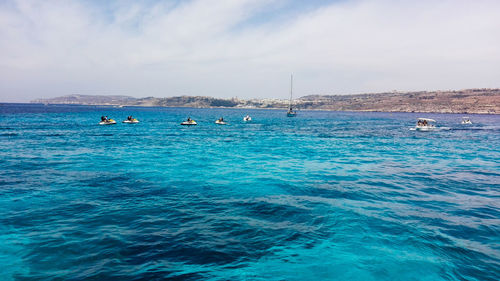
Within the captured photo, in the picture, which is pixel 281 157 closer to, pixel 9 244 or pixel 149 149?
pixel 149 149

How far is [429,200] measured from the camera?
16.2m

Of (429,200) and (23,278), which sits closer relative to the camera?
(23,278)

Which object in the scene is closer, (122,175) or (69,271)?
(69,271)

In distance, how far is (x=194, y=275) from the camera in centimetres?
882

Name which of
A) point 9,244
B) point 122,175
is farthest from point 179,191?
point 9,244

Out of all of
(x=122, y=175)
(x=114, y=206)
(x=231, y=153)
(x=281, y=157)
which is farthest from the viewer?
(x=231, y=153)

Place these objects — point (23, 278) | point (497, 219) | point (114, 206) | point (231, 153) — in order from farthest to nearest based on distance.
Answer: point (231, 153)
point (114, 206)
point (497, 219)
point (23, 278)

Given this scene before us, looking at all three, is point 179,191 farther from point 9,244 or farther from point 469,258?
point 469,258

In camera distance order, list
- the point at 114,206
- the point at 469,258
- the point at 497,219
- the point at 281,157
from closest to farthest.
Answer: the point at 469,258 < the point at 497,219 < the point at 114,206 < the point at 281,157

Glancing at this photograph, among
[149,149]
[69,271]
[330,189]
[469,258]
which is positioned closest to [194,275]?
[69,271]

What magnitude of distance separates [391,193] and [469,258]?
24.6ft

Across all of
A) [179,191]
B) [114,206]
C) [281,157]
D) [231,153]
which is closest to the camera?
[114,206]

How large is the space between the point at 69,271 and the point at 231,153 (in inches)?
962

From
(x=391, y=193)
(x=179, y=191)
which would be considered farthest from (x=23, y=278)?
(x=391, y=193)
